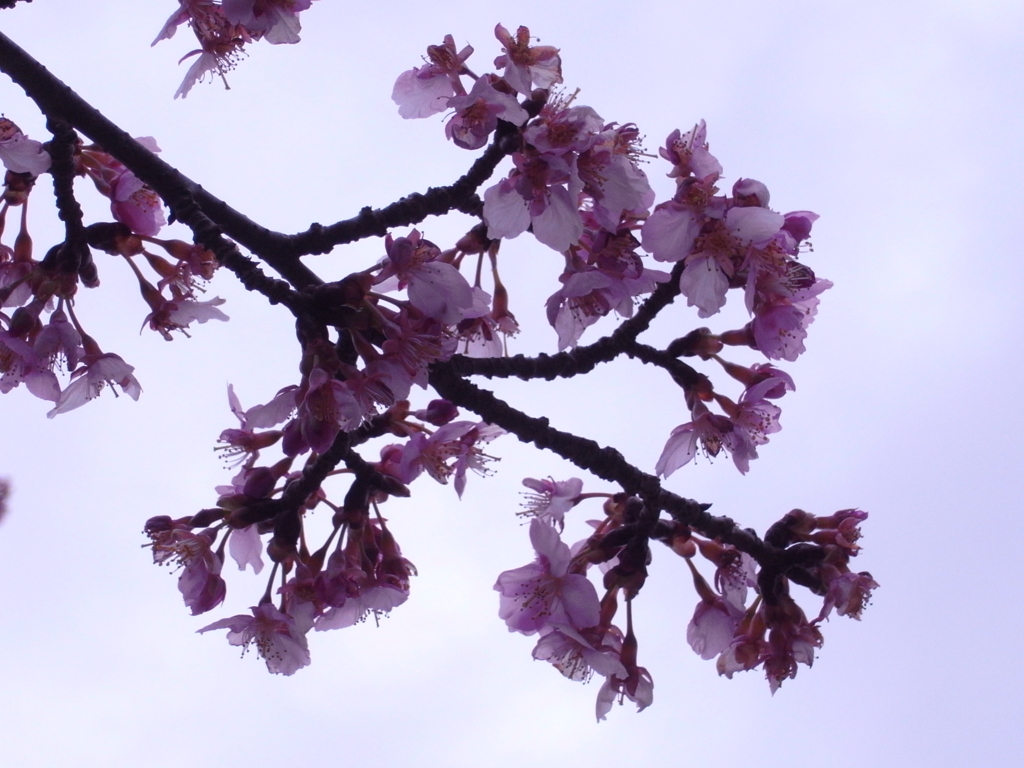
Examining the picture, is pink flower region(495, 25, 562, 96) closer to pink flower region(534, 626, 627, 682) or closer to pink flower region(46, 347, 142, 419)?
pink flower region(46, 347, 142, 419)

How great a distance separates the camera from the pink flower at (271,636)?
3.03 metres

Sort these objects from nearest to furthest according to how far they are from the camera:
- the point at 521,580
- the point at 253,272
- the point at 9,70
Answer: the point at 253,272, the point at 9,70, the point at 521,580

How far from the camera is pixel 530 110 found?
258 centimetres

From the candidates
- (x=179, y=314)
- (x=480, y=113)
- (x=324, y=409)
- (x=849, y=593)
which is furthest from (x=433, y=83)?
(x=849, y=593)

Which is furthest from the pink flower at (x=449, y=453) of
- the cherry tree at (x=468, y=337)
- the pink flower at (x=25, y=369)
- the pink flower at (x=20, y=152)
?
the pink flower at (x=20, y=152)

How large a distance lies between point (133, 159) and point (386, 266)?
3.09 feet

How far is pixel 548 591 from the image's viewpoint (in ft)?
9.84

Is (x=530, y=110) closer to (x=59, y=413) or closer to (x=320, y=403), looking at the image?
(x=320, y=403)

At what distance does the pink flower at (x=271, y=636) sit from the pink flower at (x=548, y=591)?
0.74 m

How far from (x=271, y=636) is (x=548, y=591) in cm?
99

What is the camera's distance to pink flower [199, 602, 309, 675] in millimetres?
3031

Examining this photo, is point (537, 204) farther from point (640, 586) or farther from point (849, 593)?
point (849, 593)

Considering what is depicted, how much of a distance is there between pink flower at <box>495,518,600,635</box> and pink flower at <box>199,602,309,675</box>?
0.74 m

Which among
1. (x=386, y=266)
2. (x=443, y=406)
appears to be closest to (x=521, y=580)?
(x=443, y=406)
